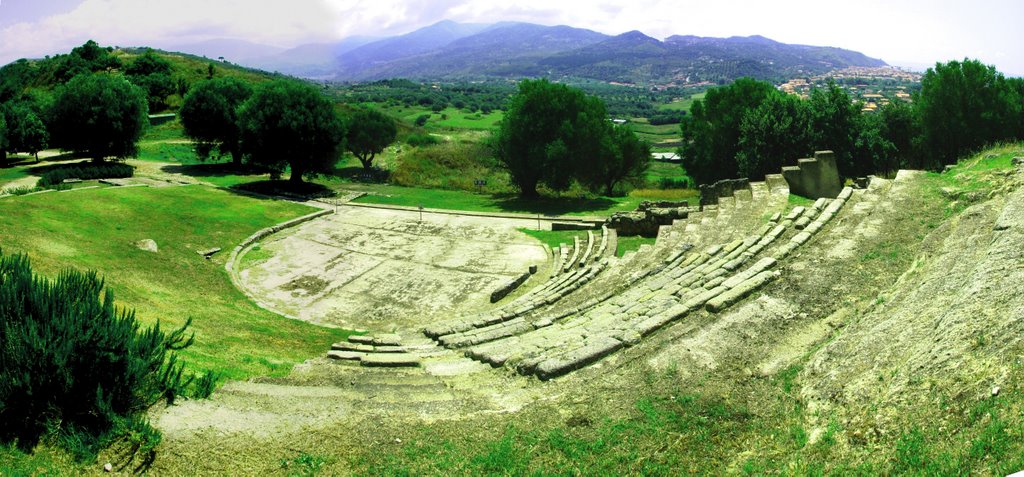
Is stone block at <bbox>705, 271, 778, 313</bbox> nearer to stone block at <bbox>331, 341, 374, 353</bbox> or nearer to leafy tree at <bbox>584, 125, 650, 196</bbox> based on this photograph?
stone block at <bbox>331, 341, 374, 353</bbox>

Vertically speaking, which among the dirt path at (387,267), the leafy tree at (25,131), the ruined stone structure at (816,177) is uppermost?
the leafy tree at (25,131)

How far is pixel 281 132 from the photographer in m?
41.2

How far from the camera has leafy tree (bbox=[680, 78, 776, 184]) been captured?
132 feet

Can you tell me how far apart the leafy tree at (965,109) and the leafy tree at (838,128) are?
365 cm

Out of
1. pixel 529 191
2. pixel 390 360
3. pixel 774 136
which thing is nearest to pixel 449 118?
pixel 529 191

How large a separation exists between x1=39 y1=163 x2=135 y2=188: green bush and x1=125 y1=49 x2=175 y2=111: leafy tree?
31185 millimetres

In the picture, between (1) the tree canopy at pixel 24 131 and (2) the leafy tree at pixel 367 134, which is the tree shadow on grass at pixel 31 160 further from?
(2) the leafy tree at pixel 367 134

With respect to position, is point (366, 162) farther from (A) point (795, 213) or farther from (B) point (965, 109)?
(A) point (795, 213)

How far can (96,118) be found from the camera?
42.4 metres

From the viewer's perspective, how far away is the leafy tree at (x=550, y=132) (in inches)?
1544

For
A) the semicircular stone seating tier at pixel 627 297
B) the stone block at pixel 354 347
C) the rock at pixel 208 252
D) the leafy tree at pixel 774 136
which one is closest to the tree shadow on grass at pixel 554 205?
the leafy tree at pixel 774 136

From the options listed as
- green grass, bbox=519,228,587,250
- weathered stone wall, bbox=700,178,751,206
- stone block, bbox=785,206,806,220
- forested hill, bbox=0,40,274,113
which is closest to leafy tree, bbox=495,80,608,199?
green grass, bbox=519,228,587,250

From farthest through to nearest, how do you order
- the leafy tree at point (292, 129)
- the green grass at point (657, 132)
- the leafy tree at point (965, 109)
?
the green grass at point (657, 132) < the leafy tree at point (292, 129) < the leafy tree at point (965, 109)

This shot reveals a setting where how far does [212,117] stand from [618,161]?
109ft
